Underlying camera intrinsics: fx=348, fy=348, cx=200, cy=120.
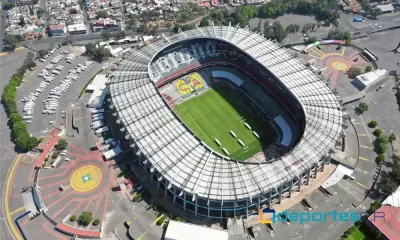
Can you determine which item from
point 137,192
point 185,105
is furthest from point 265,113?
point 137,192

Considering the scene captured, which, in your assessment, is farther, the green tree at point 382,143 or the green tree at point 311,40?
the green tree at point 311,40

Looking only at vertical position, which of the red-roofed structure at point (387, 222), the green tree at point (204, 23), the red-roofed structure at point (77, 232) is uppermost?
the green tree at point (204, 23)

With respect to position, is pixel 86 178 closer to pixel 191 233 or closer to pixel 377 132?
pixel 191 233

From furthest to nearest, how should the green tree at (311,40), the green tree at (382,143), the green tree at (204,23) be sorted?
the green tree at (204,23) → the green tree at (311,40) → the green tree at (382,143)

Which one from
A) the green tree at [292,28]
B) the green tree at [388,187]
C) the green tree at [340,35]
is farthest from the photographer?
the green tree at [292,28]

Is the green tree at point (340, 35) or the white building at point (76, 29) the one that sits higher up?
the white building at point (76, 29)

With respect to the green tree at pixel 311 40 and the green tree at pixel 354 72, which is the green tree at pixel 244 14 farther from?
the green tree at pixel 354 72

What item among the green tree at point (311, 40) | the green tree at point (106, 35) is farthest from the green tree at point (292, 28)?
the green tree at point (106, 35)
